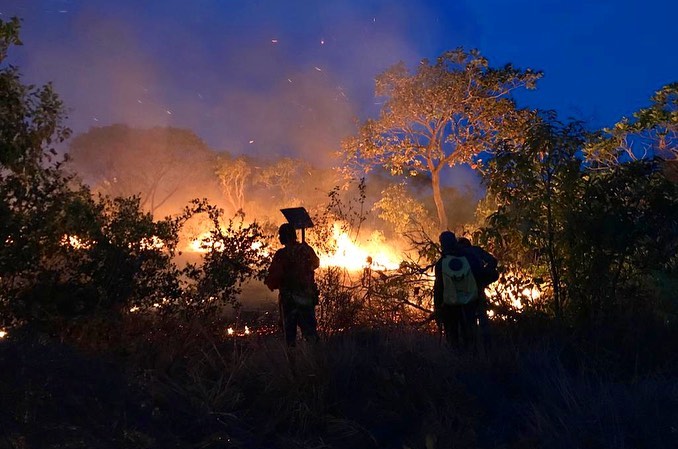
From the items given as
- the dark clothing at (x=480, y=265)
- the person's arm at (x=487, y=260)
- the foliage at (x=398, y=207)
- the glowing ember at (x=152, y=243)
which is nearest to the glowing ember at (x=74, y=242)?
the glowing ember at (x=152, y=243)

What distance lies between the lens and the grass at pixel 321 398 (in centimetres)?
376

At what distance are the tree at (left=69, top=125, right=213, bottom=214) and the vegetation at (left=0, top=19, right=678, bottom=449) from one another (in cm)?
3928

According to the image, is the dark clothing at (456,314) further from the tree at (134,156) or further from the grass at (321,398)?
the tree at (134,156)

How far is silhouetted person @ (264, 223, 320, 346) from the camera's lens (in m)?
6.16

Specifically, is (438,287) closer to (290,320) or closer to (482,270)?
(482,270)

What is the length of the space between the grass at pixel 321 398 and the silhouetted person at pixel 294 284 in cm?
72

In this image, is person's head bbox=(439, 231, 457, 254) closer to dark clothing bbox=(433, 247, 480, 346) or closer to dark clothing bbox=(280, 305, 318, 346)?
dark clothing bbox=(433, 247, 480, 346)

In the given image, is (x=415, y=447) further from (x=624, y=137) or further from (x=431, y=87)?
(x=431, y=87)

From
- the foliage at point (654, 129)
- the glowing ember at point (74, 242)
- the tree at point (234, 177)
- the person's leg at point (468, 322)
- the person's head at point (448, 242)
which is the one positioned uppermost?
the tree at point (234, 177)

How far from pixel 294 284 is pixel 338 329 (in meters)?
0.88

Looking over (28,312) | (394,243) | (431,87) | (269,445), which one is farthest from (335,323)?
(394,243)

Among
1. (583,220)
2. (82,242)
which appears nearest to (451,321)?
(583,220)

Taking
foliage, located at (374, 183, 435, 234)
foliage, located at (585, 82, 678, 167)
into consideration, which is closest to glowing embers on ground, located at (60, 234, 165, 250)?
foliage, located at (585, 82, 678, 167)

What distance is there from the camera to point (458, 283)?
622 centimetres
